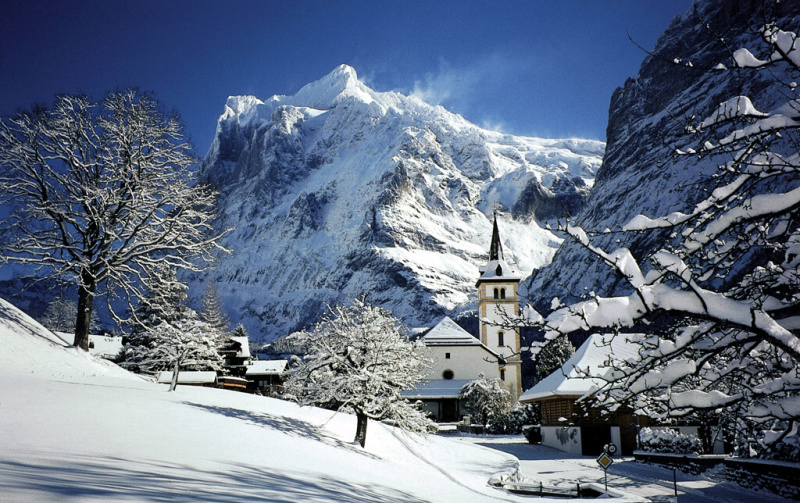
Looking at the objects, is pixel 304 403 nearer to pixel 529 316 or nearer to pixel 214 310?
pixel 529 316

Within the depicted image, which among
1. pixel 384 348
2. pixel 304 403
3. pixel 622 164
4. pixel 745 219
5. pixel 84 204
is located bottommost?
pixel 304 403

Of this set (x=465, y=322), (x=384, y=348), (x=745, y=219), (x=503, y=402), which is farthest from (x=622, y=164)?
(x=745, y=219)

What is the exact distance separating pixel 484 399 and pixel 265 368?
35.6m

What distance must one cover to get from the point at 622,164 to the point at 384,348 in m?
144

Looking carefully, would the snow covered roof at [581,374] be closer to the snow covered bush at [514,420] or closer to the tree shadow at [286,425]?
the snow covered bush at [514,420]

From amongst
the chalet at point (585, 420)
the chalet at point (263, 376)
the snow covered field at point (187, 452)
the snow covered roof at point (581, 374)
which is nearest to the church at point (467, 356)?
the snow covered roof at point (581, 374)

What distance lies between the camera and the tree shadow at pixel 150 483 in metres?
4.19

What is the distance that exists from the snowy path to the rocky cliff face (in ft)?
199

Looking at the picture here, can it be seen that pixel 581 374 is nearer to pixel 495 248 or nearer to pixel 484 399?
pixel 484 399

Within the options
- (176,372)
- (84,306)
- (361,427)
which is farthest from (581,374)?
(84,306)

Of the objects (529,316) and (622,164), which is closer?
(529,316)

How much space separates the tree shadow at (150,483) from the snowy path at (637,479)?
12004 mm

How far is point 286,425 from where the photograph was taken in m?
14.0

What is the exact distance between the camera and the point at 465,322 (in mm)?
149500
